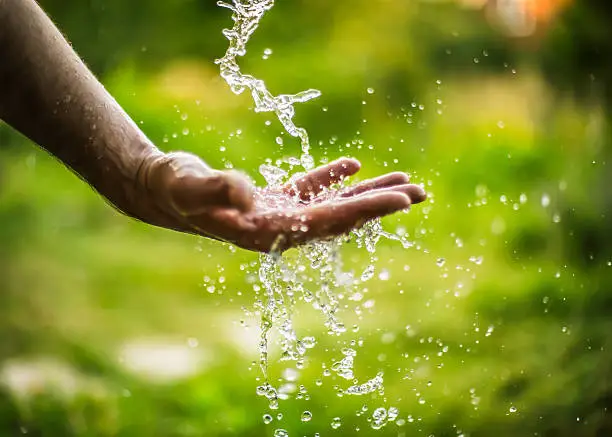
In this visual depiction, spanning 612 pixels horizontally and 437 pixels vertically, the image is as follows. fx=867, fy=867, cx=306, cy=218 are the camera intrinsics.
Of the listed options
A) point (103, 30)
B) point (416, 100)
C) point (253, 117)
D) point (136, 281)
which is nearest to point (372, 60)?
point (416, 100)

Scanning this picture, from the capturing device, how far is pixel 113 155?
1.05 meters

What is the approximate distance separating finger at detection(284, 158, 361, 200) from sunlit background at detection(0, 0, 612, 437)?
3.79 ft

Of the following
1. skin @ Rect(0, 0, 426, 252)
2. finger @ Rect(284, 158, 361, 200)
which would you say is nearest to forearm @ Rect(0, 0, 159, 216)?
skin @ Rect(0, 0, 426, 252)

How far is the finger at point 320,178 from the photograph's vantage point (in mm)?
1150

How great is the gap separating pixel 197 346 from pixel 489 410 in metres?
0.89

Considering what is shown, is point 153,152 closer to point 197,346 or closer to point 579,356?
point 197,346

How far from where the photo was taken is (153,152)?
106 cm

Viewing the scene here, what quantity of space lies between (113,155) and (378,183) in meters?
0.33

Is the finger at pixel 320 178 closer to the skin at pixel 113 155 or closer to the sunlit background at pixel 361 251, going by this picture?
the skin at pixel 113 155

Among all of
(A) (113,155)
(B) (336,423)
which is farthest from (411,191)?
(B) (336,423)

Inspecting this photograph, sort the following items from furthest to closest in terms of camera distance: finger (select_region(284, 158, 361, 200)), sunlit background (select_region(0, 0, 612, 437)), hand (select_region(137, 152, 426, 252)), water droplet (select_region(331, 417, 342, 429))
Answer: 1. sunlit background (select_region(0, 0, 612, 437))
2. water droplet (select_region(331, 417, 342, 429))
3. finger (select_region(284, 158, 361, 200))
4. hand (select_region(137, 152, 426, 252))

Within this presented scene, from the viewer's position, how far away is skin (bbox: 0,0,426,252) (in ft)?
3.06

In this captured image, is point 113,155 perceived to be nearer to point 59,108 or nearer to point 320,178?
point 59,108

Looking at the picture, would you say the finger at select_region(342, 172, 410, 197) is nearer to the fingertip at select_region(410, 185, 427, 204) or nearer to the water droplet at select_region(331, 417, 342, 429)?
the fingertip at select_region(410, 185, 427, 204)
